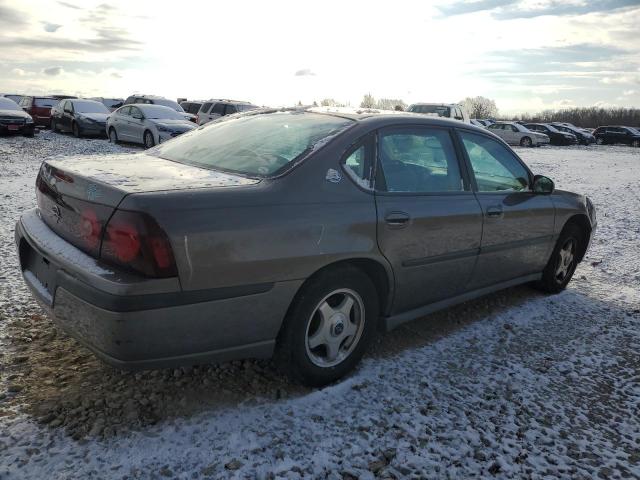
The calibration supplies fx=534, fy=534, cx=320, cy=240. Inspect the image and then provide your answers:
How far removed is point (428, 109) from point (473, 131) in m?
16.6

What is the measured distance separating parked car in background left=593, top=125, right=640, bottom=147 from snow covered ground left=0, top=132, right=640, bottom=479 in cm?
3943

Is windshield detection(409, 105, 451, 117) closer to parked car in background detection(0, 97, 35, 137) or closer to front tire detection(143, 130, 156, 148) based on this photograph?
front tire detection(143, 130, 156, 148)

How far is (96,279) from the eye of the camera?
2373 millimetres

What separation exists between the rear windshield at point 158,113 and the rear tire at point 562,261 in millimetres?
14101

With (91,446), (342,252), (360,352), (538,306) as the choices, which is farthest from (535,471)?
(538,306)

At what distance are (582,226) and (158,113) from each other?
14.5 metres

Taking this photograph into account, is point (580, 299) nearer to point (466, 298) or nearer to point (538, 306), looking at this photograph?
point (538, 306)

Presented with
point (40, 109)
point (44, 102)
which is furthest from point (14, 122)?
point (44, 102)

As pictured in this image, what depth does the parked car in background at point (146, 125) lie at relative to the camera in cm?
1562

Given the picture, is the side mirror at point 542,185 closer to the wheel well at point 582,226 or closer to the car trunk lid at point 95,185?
the wheel well at point 582,226

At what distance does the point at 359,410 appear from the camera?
2857mm

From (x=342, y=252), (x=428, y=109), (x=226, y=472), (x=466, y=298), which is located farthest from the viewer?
(x=428, y=109)

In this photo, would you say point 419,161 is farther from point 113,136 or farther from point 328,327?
point 113,136

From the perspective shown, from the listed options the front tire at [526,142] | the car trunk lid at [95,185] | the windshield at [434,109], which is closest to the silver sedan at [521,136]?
the front tire at [526,142]
